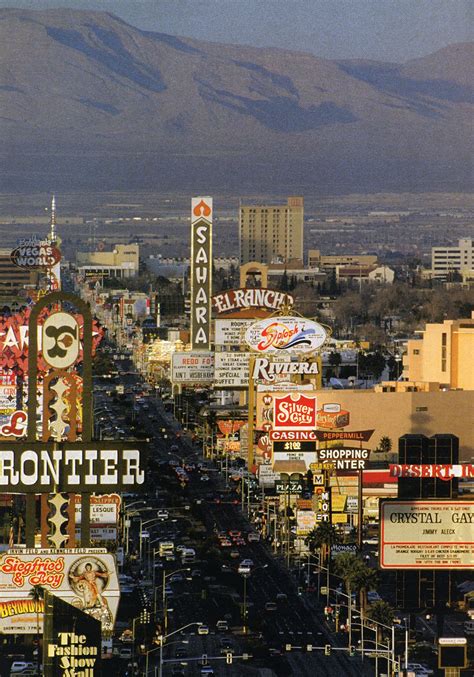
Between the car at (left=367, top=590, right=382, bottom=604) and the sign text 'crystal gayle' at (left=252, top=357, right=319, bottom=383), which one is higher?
the sign text 'crystal gayle' at (left=252, top=357, right=319, bottom=383)

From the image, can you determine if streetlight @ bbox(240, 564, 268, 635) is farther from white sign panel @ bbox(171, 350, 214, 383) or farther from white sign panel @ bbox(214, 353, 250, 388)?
white sign panel @ bbox(171, 350, 214, 383)

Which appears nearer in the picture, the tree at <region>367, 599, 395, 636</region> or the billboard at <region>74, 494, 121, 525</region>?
the tree at <region>367, 599, 395, 636</region>

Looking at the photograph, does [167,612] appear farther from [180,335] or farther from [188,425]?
[180,335]

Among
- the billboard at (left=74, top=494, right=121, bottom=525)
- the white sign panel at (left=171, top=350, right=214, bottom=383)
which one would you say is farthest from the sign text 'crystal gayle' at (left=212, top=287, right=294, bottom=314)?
the billboard at (left=74, top=494, right=121, bottom=525)

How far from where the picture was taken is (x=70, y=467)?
28.4m

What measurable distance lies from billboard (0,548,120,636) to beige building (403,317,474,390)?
4746 cm

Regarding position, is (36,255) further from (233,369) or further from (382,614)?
(382,614)

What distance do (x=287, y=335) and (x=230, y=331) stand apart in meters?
7.91

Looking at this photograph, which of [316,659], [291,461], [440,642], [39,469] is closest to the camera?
[39,469]

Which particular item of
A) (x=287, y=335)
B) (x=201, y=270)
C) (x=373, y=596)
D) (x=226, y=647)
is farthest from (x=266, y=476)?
(x=201, y=270)

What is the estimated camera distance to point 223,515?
5950 cm

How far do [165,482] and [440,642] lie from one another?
3250cm

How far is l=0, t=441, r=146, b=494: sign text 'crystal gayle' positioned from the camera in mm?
28172

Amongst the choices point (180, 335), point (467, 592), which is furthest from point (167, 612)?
point (180, 335)
